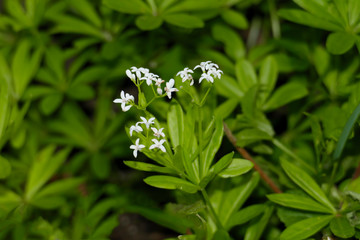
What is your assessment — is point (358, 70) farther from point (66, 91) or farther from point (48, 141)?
point (48, 141)

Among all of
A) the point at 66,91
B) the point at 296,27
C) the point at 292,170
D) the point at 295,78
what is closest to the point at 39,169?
the point at 66,91

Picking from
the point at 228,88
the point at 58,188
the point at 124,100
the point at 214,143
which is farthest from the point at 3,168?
the point at 228,88

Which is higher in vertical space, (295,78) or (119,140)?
(295,78)

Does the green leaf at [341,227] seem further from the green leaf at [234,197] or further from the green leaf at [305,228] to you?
the green leaf at [234,197]

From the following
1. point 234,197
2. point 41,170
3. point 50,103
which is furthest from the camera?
point 50,103

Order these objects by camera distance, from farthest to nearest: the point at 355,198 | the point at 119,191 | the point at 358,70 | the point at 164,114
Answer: the point at 119,191 → the point at 358,70 → the point at 164,114 → the point at 355,198

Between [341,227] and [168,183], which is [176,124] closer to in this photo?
[168,183]

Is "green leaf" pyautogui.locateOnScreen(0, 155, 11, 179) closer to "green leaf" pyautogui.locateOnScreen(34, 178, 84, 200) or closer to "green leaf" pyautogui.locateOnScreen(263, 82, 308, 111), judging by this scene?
"green leaf" pyautogui.locateOnScreen(34, 178, 84, 200)
